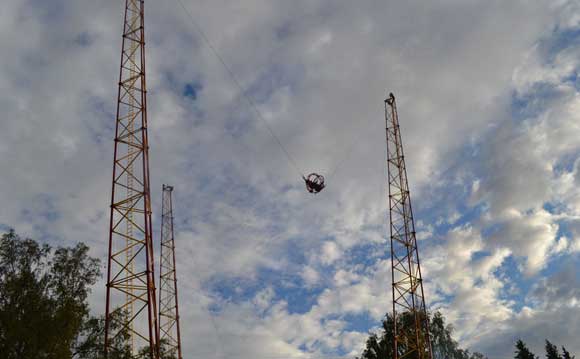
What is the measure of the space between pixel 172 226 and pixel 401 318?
104 ft

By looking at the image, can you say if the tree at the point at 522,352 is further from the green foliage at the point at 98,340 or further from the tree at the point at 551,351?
the green foliage at the point at 98,340

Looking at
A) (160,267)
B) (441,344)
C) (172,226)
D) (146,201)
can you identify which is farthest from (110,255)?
(441,344)

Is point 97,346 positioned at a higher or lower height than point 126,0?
lower

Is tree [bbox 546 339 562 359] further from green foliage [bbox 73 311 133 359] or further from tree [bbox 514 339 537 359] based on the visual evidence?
green foliage [bbox 73 311 133 359]

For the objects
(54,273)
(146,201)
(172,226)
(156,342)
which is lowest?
(156,342)

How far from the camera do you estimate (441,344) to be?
68.3 m

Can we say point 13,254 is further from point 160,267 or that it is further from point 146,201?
point 160,267

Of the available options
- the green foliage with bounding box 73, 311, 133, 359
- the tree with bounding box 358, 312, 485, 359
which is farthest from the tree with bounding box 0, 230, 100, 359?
the tree with bounding box 358, 312, 485, 359

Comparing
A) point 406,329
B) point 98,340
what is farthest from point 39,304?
point 406,329

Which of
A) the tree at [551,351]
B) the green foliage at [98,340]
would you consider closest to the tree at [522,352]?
→ the tree at [551,351]

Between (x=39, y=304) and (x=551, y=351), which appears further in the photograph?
(x=551, y=351)

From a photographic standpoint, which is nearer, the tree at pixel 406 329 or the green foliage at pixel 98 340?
the green foliage at pixel 98 340

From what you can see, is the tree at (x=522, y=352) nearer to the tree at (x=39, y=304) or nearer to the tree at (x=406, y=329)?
the tree at (x=406, y=329)

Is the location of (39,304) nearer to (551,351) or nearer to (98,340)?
(98,340)
